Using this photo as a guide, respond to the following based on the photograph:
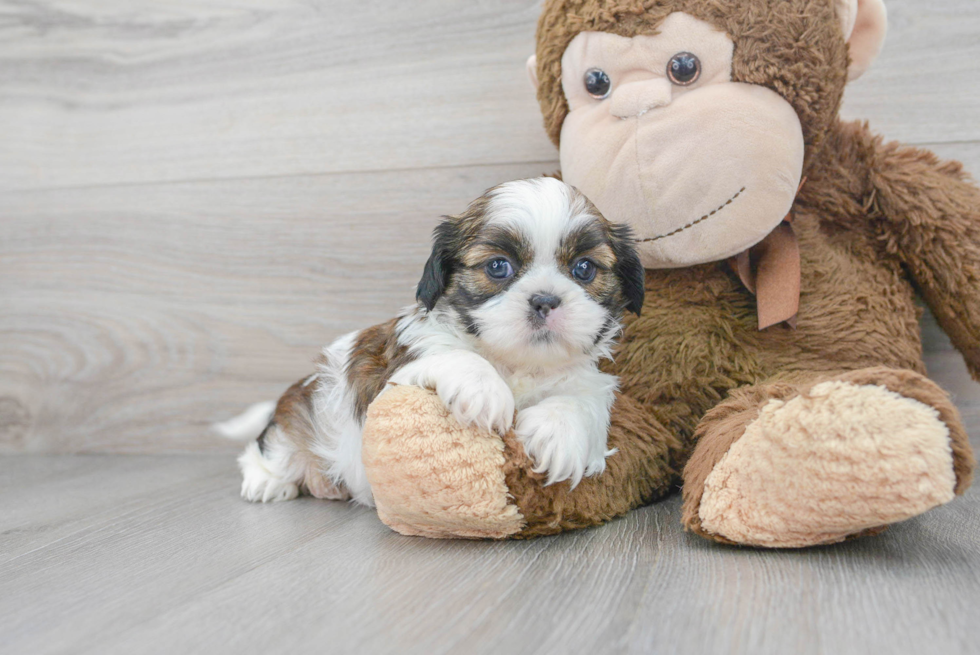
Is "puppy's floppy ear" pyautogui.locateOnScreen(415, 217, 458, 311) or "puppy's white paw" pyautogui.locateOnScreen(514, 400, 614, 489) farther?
"puppy's floppy ear" pyautogui.locateOnScreen(415, 217, 458, 311)

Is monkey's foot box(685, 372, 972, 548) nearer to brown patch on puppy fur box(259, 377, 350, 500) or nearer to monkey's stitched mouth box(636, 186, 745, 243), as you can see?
monkey's stitched mouth box(636, 186, 745, 243)

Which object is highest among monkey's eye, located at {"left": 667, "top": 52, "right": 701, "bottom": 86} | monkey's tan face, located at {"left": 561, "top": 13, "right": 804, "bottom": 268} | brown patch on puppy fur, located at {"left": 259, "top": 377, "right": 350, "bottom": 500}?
monkey's eye, located at {"left": 667, "top": 52, "right": 701, "bottom": 86}

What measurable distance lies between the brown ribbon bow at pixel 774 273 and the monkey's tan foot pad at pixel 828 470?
374 mm

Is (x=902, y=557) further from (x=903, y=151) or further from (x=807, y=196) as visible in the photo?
(x=903, y=151)

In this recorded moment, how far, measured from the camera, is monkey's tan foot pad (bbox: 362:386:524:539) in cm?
112

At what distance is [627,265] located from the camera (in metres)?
1.32

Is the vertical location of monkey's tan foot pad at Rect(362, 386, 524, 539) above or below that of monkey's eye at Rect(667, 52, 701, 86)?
below

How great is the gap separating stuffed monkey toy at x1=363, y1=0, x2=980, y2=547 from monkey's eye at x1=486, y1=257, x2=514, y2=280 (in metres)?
0.23

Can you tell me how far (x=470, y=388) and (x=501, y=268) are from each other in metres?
0.21

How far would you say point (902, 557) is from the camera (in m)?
1.05

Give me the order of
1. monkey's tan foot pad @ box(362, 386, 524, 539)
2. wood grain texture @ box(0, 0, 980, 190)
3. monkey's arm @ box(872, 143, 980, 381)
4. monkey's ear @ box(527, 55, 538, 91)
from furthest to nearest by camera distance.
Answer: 1. wood grain texture @ box(0, 0, 980, 190)
2. monkey's ear @ box(527, 55, 538, 91)
3. monkey's arm @ box(872, 143, 980, 381)
4. monkey's tan foot pad @ box(362, 386, 524, 539)

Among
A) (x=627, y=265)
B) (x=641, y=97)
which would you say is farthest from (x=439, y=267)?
(x=641, y=97)

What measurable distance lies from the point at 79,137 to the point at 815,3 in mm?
1939

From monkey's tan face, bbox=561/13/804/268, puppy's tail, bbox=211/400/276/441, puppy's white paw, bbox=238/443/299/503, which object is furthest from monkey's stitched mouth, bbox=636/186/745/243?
puppy's tail, bbox=211/400/276/441
